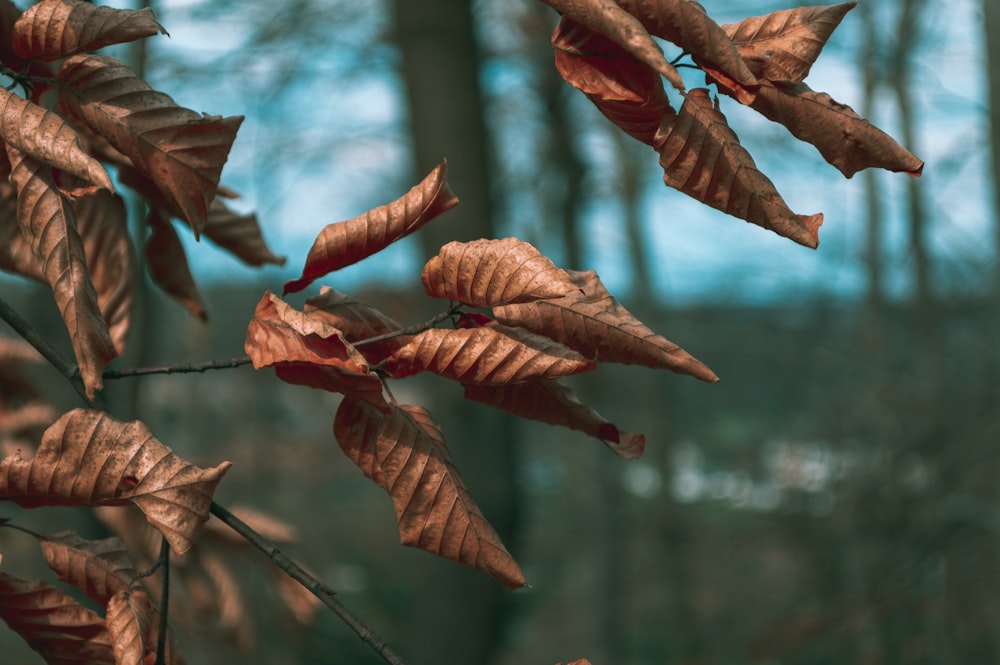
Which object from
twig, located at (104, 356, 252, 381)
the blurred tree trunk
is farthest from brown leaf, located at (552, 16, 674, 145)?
the blurred tree trunk

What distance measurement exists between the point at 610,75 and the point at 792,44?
0.10m

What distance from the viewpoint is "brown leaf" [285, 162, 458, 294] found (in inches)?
21.1

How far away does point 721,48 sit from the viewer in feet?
1.57

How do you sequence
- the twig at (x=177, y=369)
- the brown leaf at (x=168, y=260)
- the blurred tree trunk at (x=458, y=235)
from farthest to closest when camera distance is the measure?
the blurred tree trunk at (x=458, y=235) → the brown leaf at (x=168, y=260) → the twig at (x=177, y=369)

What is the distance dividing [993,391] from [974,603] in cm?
153

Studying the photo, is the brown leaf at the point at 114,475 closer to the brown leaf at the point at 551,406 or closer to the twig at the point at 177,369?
the twig at the point at 177,369

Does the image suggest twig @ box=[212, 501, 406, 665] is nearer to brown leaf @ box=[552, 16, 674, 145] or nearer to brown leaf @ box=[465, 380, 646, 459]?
brown leaf @ box=[465, 380, 646, 459]

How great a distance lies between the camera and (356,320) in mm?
589

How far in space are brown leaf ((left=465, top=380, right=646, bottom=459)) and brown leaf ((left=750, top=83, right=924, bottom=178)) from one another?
8.1 inches

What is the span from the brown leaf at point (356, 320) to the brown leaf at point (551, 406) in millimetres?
58

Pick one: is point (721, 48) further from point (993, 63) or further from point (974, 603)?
point (974, 603)

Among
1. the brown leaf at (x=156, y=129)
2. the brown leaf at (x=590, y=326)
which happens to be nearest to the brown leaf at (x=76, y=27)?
the brown leaf at (x=156, y=129)

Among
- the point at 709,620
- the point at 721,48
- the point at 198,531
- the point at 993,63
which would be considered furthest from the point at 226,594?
the point at 709,620

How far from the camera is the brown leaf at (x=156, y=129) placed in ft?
1.77
